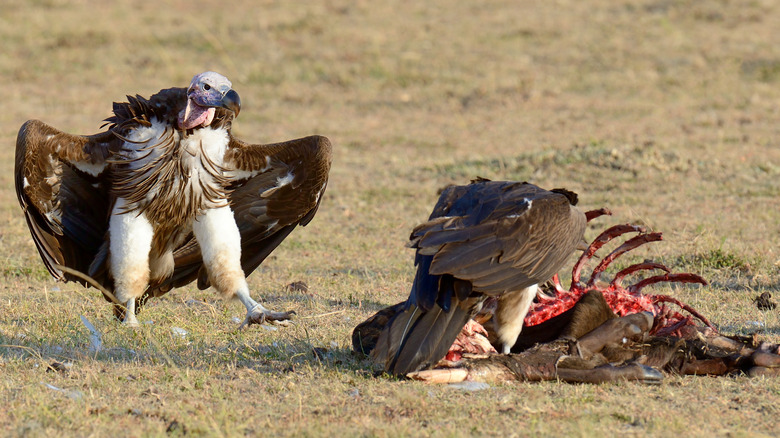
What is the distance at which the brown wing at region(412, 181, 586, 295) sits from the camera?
3844mm

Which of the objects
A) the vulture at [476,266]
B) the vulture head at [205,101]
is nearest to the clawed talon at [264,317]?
the vulture at [476,266]

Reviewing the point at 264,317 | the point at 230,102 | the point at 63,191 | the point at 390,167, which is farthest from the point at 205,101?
the point at 390,167

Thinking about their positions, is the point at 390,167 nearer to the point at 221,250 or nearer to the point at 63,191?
the point at 221,250

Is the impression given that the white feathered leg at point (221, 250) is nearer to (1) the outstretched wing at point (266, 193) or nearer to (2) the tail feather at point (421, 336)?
(1) the outstretched wing at point (266, 193)

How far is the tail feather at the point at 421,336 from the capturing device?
3842 millimetres

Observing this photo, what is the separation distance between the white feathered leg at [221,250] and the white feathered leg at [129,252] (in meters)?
0.28

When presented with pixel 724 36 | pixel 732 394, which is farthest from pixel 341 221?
pixel 724 36

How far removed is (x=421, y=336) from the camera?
12.7 feet

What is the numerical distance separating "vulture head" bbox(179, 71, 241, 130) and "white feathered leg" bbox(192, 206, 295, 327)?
19.5 inches

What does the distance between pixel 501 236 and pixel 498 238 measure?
19mm

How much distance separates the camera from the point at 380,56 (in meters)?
15.1

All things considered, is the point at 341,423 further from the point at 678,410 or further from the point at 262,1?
the point at 262,1

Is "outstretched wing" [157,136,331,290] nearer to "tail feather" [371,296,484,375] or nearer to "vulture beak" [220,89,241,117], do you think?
"vulture beak" [220,89,241,117]

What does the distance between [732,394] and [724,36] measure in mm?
12898
